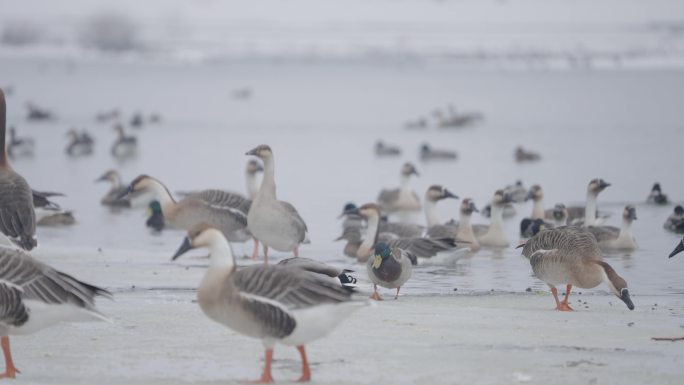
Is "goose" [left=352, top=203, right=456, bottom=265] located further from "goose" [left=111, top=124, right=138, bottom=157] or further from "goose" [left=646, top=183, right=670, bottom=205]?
"goose" [left=111, top=124, right=138, bottom=157]

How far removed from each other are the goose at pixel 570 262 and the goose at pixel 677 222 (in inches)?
233

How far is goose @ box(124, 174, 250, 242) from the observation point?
13.3 metres

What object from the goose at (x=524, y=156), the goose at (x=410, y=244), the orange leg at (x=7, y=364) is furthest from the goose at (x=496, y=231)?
the goose at (x=524, y=156)

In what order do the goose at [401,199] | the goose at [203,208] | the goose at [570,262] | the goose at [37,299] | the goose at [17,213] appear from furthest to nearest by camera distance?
the goose at [401,199] < the goose at [203,208] < the goose at [17,213] < the goose at [570,262] < the goose at [37,299]

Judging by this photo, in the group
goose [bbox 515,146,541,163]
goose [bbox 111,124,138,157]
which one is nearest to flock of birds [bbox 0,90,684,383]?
goose [bbox 515,146,541,163]

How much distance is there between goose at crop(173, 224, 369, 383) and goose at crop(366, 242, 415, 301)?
133 inches

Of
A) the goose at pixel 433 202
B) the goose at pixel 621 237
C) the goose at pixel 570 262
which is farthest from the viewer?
the goose at pixel 433 202

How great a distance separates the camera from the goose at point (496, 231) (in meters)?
15.7

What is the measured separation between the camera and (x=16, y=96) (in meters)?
54.8

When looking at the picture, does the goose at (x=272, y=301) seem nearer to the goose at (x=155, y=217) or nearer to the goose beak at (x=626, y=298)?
the goose beak at (x=626, y=298)

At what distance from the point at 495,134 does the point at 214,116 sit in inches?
495

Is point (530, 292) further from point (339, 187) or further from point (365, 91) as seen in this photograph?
point (365, 91)

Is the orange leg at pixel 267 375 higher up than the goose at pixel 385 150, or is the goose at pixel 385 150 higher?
the goose at pixel 385 150

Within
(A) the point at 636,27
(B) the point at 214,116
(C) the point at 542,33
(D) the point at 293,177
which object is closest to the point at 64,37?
(C) the point at 542,33
